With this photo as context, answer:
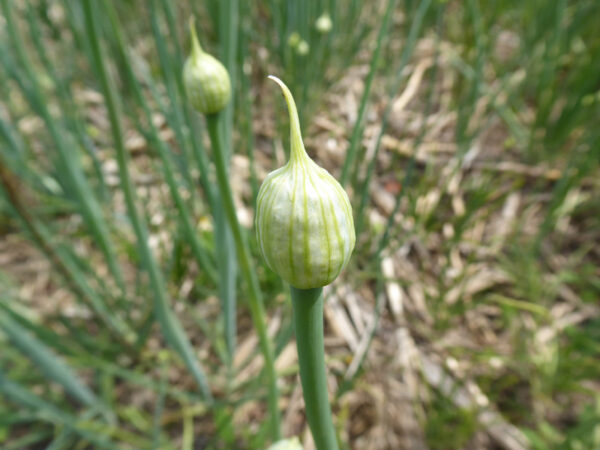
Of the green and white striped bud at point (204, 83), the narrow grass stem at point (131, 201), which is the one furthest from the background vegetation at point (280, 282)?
the green and white striped bud at point (204, 83)

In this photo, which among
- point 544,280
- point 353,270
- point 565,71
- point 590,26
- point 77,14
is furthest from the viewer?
point 565,71

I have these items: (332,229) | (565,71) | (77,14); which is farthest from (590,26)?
(332,229)

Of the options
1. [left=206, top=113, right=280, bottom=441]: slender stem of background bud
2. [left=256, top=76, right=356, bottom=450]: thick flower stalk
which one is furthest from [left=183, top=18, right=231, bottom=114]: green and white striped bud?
[left=256, top=76, right=356, bottom=450]: thick flower stalk

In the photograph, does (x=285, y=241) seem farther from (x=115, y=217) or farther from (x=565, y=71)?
(x=565, y=71)

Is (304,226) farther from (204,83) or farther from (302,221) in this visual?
(204,83)

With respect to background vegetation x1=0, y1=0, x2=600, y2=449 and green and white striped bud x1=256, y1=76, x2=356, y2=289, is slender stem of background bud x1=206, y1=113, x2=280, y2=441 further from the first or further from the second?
green and white striped bud x1=256, y1=76, x2=356, y2=289

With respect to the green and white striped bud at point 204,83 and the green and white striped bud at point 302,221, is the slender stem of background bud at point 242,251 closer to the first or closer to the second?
the green and white striped bud at point 204,83

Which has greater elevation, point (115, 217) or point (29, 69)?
point (29, 69)

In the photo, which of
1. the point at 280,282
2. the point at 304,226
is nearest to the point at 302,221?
the point at 304,226
